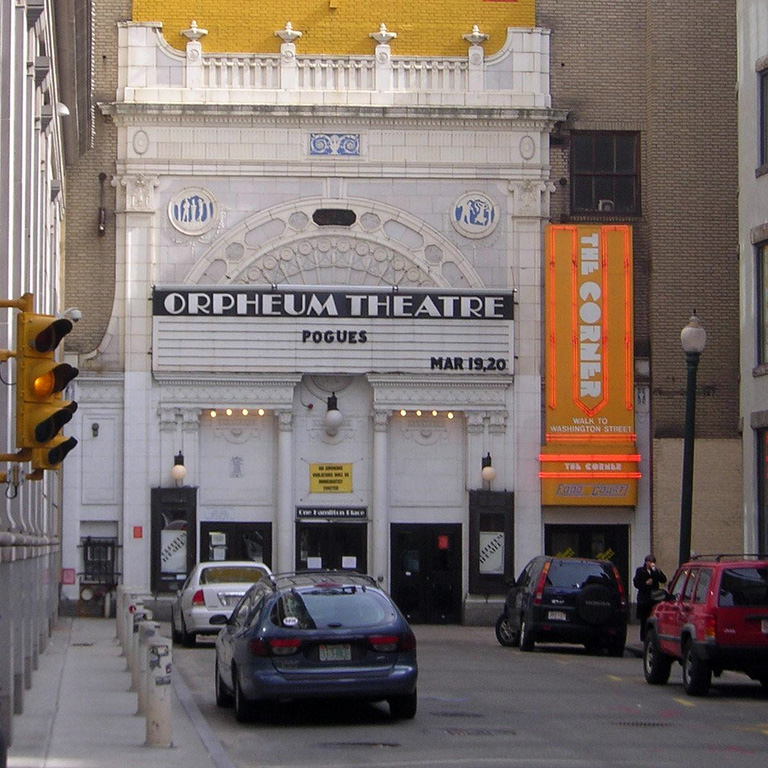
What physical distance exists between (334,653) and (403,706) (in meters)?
1.13

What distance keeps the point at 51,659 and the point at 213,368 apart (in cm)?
1272

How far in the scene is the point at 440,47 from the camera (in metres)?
38.0

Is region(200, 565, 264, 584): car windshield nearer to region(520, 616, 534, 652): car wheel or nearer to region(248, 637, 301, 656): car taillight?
region(520, 616, 534, 652): car wheel

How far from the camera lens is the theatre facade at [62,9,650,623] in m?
36.4

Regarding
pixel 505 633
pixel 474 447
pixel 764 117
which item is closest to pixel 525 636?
pixel 505 633

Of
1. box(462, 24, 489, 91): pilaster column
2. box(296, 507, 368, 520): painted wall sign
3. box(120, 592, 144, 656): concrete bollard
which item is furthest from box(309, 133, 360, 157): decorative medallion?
box(120, 592, 144, 656): concrete bollard

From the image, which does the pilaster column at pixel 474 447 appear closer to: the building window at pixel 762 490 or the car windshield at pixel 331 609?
the building window at pixel 762 490

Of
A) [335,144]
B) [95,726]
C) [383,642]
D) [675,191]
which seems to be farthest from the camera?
[675,191]

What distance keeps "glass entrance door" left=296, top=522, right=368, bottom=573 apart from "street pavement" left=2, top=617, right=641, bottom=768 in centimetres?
1203

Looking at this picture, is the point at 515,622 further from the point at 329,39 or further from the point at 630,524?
the point at 329,39

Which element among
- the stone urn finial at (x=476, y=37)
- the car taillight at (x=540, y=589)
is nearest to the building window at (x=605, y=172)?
the stone urn finial at (x=476, y=37)

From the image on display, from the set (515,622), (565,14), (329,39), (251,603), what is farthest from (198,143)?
(251,603)

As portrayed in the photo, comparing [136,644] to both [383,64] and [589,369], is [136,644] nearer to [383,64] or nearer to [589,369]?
[589,369]

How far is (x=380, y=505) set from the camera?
36.4m
